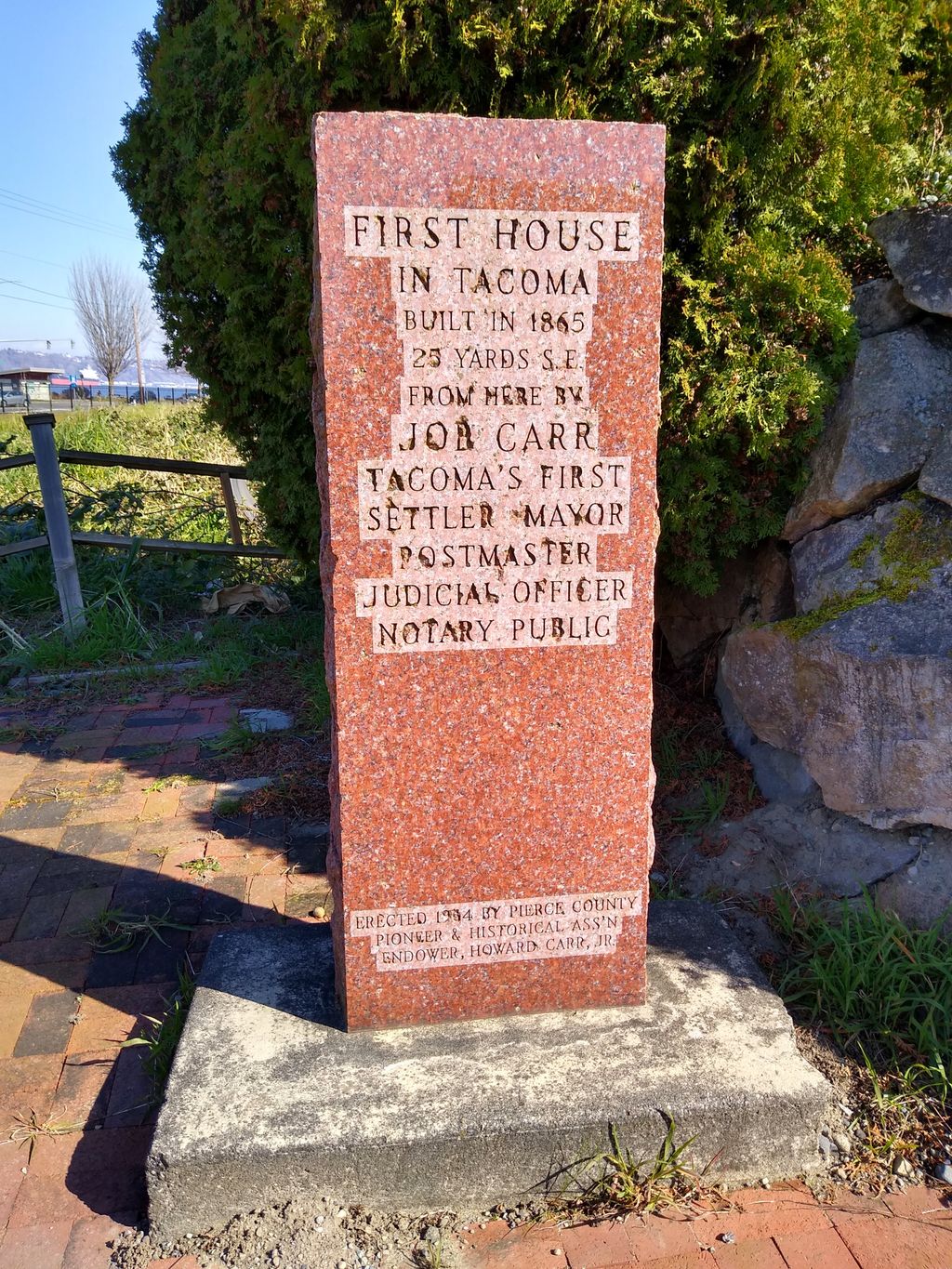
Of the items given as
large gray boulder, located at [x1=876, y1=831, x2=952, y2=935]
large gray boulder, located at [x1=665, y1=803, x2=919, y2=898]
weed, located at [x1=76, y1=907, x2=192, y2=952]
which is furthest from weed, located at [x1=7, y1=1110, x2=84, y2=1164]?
large gray boulder, located at [x1=876, y1=831, x2=952, y2=935]

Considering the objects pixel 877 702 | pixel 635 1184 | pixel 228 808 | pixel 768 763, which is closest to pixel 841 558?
pixel 877 702

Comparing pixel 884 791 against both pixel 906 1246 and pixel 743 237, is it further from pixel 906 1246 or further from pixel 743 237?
pixel 743 237

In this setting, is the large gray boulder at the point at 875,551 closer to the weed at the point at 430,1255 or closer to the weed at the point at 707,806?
the weed at the point at 707,806

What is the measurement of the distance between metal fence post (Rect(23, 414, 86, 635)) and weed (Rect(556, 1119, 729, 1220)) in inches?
186

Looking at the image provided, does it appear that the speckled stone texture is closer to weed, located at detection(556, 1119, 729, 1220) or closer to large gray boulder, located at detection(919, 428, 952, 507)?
weed, located at detection(556, 1119, 729, 1220)

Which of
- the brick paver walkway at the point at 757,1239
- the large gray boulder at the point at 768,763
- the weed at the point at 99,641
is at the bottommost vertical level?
the brick paver walkway at the point at 757,1239

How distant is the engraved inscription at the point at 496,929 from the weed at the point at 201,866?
1.28 metres

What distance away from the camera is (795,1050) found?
2193 millimetres

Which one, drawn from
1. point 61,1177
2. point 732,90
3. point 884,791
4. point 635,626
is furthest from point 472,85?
→ point 61,1177

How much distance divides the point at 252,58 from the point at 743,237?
2.10 metres

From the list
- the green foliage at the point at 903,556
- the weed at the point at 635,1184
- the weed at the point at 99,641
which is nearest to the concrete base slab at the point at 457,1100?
the weed at the point at 635,1184

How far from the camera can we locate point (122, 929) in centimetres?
297

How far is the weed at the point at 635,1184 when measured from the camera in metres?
1.99

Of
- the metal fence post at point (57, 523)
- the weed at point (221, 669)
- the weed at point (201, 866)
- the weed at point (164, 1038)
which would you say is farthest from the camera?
the metal fence post at point (57, 523)
